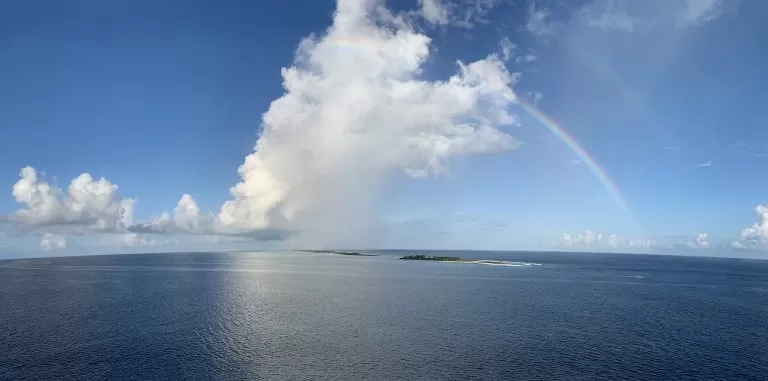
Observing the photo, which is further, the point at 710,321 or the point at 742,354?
the point at 710,321

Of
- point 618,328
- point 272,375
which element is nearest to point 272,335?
point 272,375

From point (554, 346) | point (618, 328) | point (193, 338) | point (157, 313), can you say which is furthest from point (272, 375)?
point (618, 328)

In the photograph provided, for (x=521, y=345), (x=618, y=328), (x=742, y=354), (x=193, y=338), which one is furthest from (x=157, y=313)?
(x=742, y=354)

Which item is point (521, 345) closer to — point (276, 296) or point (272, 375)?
point (272, 375)

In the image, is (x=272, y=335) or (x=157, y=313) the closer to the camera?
(x=272, y=335)

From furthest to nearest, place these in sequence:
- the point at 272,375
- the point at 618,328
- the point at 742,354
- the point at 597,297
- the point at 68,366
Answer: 1. the point at 597,297
2. the point at 618,328
3. the point at 742,354
4. the point at 68,366
5. the point at 272,375

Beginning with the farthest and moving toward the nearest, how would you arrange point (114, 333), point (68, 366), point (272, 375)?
point (114, 333), point (68, 366), point (272, 375)

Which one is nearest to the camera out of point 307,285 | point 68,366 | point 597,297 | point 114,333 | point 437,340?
point 68,366

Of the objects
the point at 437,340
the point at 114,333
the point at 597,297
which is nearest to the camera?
the point at 437,340

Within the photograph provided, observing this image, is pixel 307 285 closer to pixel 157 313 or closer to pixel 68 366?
pixel 157 313
